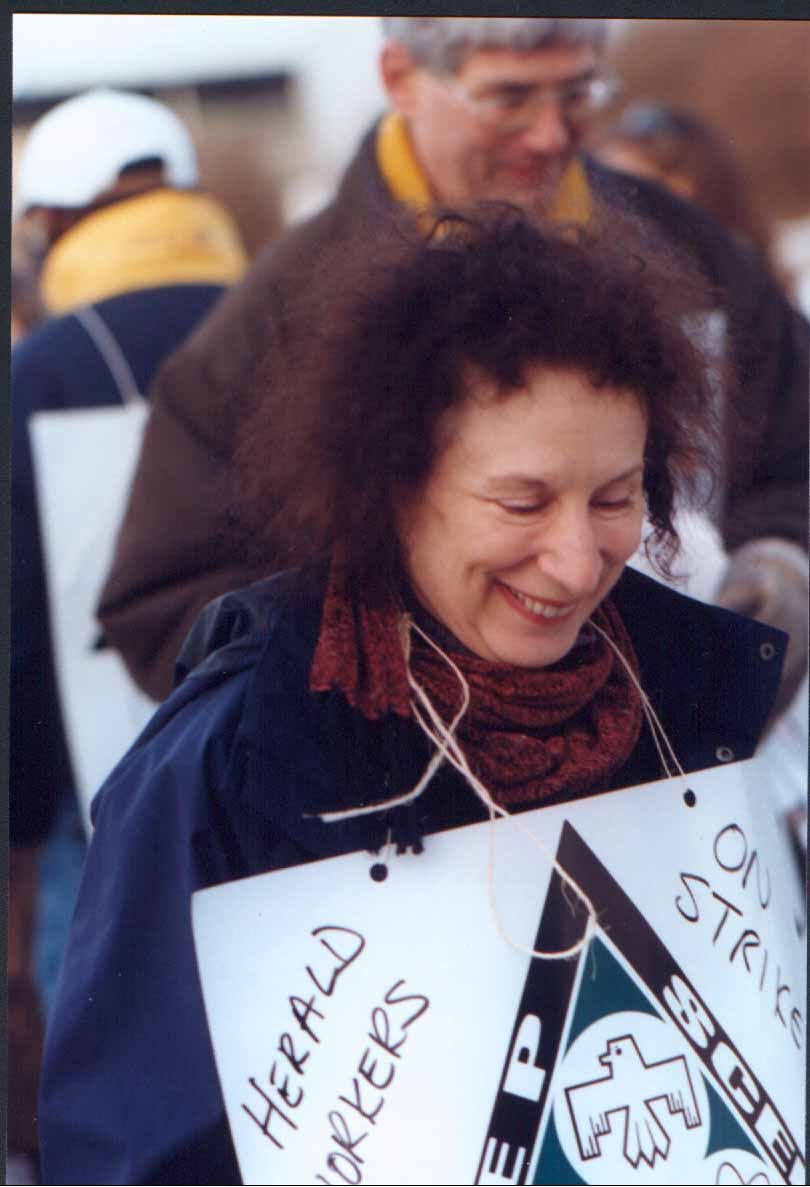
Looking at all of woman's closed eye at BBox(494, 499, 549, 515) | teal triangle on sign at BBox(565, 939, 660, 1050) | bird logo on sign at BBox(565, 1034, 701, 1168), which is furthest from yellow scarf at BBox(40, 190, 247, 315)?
bird logo on sign at BBox(565, 1034, 701, 1168)

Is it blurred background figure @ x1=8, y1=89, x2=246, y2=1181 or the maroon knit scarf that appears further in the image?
blurred background figure @ x1=8, y1=89, x2=246, y2=1181

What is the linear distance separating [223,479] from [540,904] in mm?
761

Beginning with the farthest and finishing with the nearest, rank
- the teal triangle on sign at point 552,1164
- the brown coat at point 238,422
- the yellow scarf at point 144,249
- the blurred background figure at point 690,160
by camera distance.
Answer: the blurred background figure at point 690,160 < the yellow scarf at point 144,249 < the brown coat at point 238,422 < the teal triangle on sign at point 552,1164

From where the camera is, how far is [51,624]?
2.59 meters

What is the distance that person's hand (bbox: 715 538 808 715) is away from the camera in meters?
2.24

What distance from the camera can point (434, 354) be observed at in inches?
70.4

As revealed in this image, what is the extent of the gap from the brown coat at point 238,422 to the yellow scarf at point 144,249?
0.40 m

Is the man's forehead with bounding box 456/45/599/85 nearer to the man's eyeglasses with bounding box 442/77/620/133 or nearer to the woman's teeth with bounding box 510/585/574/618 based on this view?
the man's eyeglasses with bounding box 442/77/620/133

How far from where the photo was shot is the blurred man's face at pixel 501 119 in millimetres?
2324

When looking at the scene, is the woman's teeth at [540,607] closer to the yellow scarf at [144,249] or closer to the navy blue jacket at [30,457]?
the navy blue jacket at [30,457]

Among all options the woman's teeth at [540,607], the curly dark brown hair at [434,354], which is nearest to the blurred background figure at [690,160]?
the curly dark brown hair at [434,354]

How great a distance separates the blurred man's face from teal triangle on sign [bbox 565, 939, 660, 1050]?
1.12 metres

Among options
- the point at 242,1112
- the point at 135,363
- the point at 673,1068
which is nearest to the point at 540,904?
the point at 673,1068

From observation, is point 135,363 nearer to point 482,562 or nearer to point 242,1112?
point 482,562
